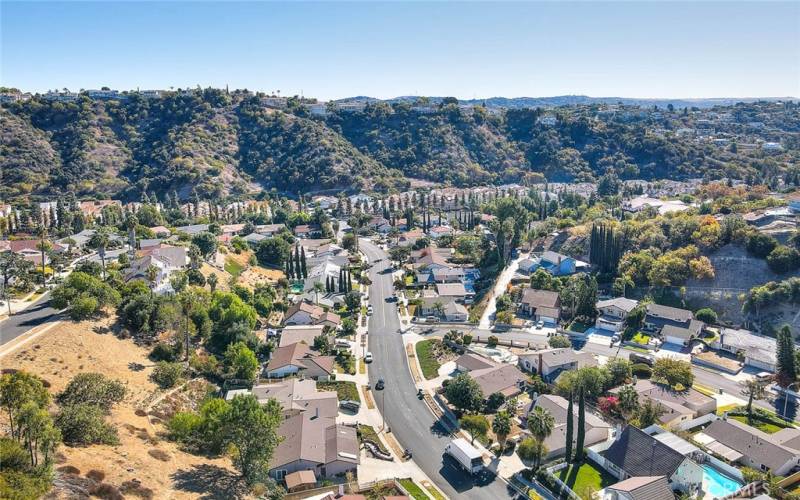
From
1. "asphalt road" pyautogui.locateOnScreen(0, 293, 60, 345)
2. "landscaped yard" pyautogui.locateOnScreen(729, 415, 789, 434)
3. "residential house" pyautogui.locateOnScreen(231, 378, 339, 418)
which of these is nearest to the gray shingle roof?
"landscaped yard" pyautogui.locateOnScreen(729, 415, 789, 434)

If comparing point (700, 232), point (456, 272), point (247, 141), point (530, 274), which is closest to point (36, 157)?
point (247, 141)

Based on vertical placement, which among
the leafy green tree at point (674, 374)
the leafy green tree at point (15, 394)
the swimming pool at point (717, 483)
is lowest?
the swimming pool at point (717, 483)

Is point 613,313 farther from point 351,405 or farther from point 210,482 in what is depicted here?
point 210,482

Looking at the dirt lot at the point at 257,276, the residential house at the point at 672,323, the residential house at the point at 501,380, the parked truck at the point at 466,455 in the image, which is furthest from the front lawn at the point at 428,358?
the dirt lot at the point at 257,276

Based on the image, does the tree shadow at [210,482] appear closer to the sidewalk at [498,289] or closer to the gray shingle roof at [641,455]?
the gray shingle roof at [641,455]

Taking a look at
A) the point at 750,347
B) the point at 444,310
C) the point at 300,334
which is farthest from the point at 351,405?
the point at 750,347
